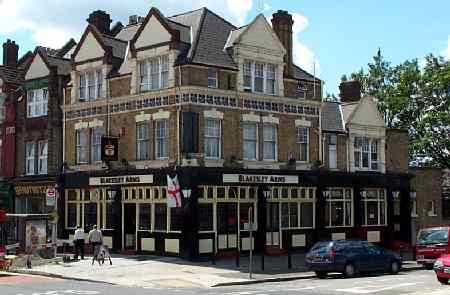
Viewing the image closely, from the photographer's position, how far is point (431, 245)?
31203 millimetres

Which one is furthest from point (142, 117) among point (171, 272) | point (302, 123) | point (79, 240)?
point (171, 272)

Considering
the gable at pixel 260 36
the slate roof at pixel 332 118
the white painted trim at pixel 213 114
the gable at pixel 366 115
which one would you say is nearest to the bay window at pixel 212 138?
the white painted trim at pixel 213 114

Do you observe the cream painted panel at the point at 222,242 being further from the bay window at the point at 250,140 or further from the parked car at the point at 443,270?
the parked car at the point at 443,270

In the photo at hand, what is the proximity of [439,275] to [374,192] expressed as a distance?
20.1 meters

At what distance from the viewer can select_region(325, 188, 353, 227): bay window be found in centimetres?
4009

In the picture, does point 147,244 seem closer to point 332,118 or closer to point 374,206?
point 332,118

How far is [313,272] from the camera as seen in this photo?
96.9 feet

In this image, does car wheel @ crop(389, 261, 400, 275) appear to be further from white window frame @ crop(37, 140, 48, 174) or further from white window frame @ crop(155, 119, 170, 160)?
white window frame @ crop(37, 140, 48, 174)

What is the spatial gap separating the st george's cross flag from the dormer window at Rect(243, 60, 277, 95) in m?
6.77

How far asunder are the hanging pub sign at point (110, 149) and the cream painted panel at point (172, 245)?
5.22 meters

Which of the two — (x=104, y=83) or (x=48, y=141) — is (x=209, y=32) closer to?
(x=104, y=83)

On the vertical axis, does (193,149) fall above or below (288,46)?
below

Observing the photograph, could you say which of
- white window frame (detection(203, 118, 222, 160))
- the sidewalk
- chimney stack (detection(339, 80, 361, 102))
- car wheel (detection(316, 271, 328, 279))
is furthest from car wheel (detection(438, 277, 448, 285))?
chimney stack (detection(339, 80, 361, 102))

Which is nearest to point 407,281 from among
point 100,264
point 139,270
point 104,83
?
point 139,270
